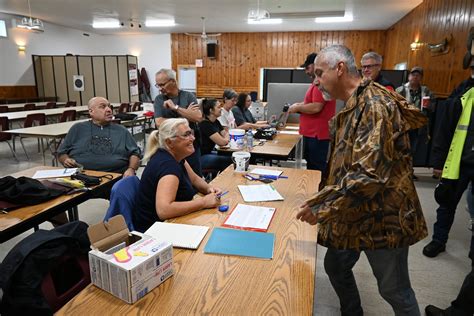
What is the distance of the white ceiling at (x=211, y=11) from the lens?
23.7ft

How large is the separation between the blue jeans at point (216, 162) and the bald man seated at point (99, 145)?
0.78m

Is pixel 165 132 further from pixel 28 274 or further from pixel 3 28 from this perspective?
pixel 3 28

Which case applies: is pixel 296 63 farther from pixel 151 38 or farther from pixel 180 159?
pixel 180 159

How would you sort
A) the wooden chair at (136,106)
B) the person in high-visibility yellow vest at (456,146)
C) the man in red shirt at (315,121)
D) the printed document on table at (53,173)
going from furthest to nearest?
the wooden chair at (136,106), the man in red shirt at (315,121), the printed document on table at (53,173), the person in high-visibility yellow vest at (456,146)

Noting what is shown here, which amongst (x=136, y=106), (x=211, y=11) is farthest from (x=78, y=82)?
(x=211, y=11)

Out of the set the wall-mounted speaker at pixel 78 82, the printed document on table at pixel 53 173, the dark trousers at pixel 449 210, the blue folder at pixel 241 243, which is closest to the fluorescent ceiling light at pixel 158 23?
the wall-mounted speaker at pixel 78 82

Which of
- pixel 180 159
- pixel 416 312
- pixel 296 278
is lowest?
pixel 416 312

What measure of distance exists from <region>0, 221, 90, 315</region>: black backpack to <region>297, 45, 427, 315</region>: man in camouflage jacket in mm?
978

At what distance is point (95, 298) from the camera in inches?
38.4

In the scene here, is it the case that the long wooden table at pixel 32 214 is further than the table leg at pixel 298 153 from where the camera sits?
No

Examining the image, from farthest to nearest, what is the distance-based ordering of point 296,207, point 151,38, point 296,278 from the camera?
point 151,38 < point 296,207 < point 296,278

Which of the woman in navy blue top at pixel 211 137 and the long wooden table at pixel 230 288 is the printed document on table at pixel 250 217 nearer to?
the long wooden table at pixel 230 288

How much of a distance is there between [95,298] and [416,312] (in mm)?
1291

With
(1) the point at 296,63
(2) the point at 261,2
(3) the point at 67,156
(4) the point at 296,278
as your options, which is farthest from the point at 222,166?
(1) the point at 296,63
